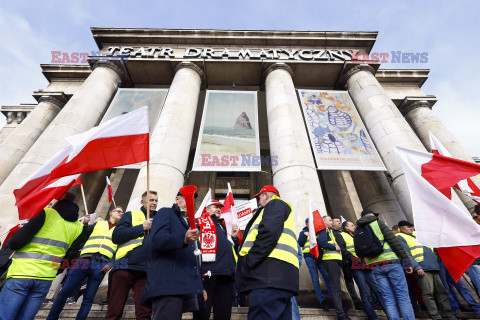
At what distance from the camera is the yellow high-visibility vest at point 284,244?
2600 millimetres

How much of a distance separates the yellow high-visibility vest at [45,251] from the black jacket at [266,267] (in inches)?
100

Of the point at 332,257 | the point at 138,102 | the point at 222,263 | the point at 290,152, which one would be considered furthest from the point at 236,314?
the point at 138,102

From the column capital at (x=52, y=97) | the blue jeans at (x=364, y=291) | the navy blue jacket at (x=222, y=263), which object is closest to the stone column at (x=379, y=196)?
the blue jeans at (x=364, y=291)

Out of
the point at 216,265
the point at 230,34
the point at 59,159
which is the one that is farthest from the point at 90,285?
the point at 230,34

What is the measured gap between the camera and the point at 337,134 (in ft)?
34.5

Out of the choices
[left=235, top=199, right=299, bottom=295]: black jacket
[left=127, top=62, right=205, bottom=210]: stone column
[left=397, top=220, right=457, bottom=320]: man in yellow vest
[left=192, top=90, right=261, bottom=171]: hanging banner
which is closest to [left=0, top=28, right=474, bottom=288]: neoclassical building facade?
[left=127, top=62, right=205, bottom=210]: stone column

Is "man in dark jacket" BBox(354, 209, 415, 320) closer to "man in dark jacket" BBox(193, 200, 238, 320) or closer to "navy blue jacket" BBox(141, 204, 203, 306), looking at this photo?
"man in dark jacket" BBox(193, 200, 238, 320)

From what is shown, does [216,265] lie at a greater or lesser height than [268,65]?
lesser

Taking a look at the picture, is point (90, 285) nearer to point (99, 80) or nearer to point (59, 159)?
point (59, 159)

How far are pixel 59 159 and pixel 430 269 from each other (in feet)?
21.8

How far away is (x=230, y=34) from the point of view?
46.1ft

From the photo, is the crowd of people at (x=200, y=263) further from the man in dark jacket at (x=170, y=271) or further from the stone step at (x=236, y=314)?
the stone step at (x=236, y=314)

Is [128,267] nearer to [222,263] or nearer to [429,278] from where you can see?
[222,263]

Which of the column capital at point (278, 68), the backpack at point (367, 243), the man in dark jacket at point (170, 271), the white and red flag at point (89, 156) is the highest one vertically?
the column capital at point (278, 68)
